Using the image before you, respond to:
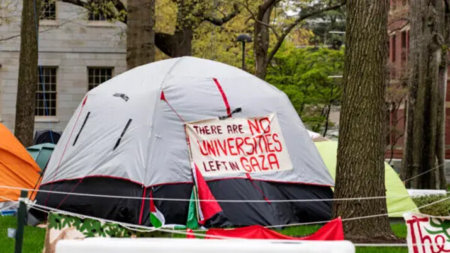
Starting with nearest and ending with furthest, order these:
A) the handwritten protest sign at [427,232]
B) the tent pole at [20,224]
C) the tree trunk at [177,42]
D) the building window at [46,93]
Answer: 1. the tent pole at [20,224]
2. the handwritten protest sign at [427,232]
3. the tree trunk at [177,42]
4. the building window at [46,93]

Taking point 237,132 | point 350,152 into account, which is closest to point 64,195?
point 237,132

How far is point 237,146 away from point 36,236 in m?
3.28

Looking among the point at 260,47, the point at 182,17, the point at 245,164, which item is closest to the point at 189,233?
the point at 245,164

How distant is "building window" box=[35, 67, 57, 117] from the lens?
136 feet

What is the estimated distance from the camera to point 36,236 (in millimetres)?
12727

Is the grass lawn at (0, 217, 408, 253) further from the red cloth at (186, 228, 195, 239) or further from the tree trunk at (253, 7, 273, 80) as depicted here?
the tree trunk at (253, 7, 273, 80)

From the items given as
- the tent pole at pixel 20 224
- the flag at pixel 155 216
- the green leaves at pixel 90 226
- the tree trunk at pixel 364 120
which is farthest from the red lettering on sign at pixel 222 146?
the tent pole at pixel 20 224

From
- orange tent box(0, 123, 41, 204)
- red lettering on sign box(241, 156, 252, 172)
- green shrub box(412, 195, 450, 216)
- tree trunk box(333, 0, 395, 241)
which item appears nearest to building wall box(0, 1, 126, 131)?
orange tent box(0, 123, 41, 204)

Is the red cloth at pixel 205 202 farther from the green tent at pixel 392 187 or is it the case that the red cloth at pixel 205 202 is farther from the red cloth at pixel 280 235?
the red cloth at pixel 280 235

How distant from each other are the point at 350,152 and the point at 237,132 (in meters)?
2.88

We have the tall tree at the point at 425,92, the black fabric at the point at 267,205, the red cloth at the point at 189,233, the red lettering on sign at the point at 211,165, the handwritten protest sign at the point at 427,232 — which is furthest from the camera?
the tall tree at the point at 425,92

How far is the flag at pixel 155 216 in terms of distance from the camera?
13.3 m

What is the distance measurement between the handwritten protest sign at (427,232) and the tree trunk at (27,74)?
14.6 m

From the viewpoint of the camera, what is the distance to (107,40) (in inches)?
1652
